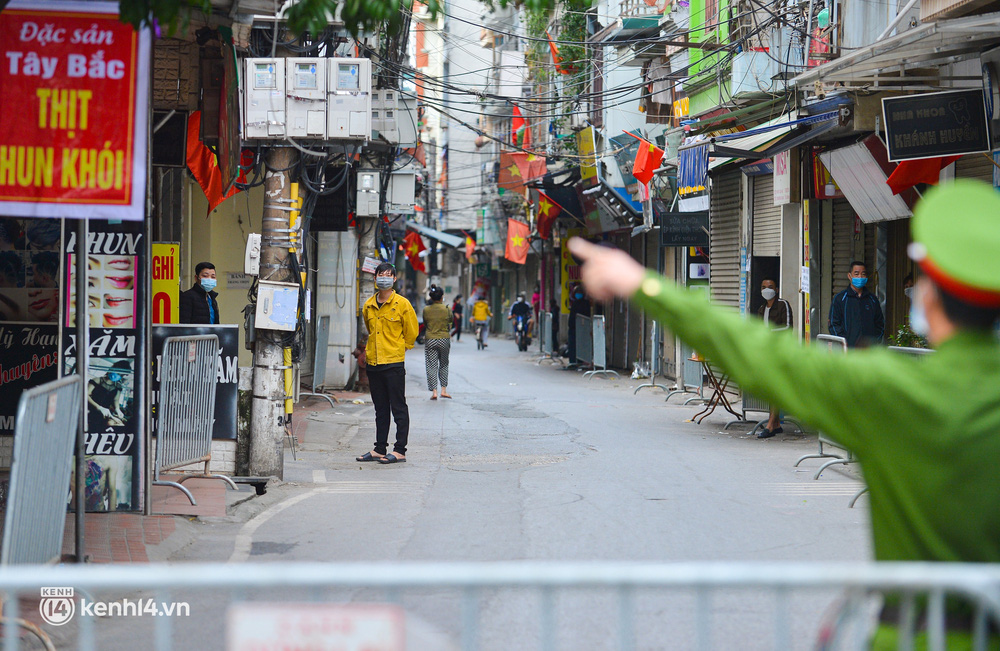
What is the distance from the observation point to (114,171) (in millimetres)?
5488

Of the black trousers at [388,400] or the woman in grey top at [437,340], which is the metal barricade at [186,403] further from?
the woman in grey top at [437,340]

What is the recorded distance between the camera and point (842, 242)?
15.8 m

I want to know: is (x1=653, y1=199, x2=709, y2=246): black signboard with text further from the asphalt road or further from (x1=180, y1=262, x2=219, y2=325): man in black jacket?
(x1=180, y1=262, x2=219, y2=325): man in black jacket

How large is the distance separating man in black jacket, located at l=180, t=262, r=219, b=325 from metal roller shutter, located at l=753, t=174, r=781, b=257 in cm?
928

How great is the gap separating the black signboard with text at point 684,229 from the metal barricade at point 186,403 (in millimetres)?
12147

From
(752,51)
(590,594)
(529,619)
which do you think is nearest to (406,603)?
(529,619)

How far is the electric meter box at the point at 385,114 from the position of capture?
1554 cm

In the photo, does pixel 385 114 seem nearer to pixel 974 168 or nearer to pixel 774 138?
pixel 774 138

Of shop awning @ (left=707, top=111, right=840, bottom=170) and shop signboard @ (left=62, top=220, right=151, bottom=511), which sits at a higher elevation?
shop awning @ (left=707, top=111, right=840, bottom=170)

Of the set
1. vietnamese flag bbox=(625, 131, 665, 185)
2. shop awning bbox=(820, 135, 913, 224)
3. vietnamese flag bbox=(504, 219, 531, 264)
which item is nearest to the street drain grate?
shop awning bbox=(820, 135, 913, 224)

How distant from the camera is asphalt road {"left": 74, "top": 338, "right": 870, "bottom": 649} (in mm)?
5348

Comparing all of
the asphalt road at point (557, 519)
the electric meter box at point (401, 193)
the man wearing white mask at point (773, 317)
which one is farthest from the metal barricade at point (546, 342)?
the asphalt road at point (557, 519)

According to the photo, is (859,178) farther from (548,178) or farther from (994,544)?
(548,178)

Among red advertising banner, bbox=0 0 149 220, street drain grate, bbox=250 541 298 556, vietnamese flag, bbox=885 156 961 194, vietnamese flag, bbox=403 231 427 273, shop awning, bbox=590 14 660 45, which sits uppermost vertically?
shop awning, bbox=590 14 660 45
